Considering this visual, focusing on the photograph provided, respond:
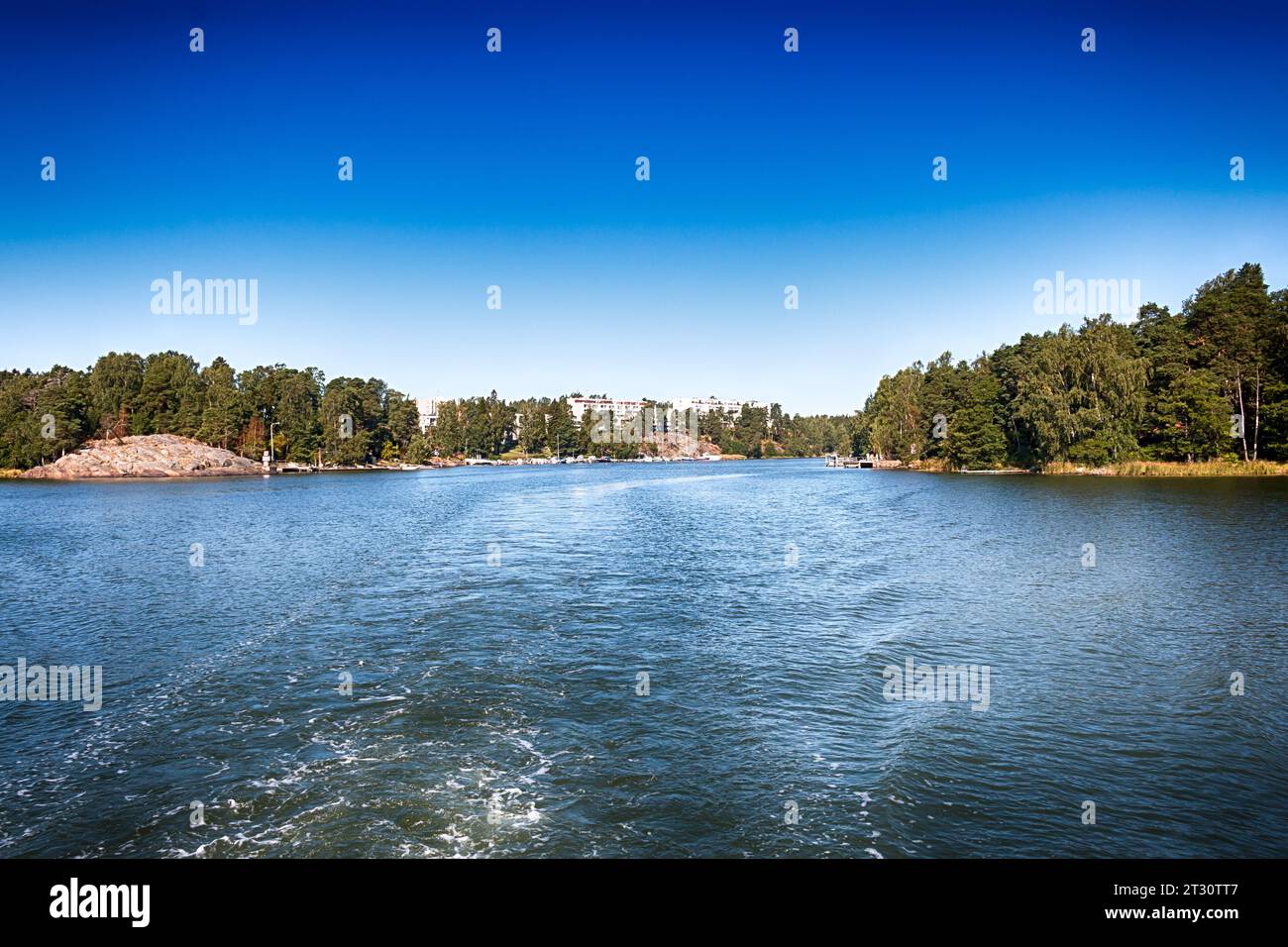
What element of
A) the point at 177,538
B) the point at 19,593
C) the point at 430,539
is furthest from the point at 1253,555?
the point at 177,538

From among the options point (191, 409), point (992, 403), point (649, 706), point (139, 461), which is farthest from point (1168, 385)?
point (191, 409)

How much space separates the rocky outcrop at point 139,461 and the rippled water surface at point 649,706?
111866mm

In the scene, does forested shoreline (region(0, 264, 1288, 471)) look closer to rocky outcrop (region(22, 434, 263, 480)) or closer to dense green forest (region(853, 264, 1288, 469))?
dense green forest (region(853, 264, 1288, 469))

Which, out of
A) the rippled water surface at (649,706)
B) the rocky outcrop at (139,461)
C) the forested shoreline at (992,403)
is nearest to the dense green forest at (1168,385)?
the forested shoreline at (992,403)

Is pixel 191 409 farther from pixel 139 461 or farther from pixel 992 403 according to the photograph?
pixel 992 403

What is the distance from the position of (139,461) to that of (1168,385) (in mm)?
164361

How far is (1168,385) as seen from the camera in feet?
286

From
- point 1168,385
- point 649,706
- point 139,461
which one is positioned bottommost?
point 649,706

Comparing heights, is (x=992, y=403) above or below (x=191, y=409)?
below

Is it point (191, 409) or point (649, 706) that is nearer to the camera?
point (649, 706)

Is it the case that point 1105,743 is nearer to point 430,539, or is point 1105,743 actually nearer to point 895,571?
point 895,571

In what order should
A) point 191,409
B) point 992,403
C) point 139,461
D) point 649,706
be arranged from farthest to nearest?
1. point 191,409
2. point 139,461
3. point 992,403
4. point 649,706

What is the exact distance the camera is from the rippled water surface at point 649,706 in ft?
36.1

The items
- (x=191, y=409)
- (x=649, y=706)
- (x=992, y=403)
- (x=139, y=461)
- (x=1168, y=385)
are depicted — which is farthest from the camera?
(x=191, y=409)
